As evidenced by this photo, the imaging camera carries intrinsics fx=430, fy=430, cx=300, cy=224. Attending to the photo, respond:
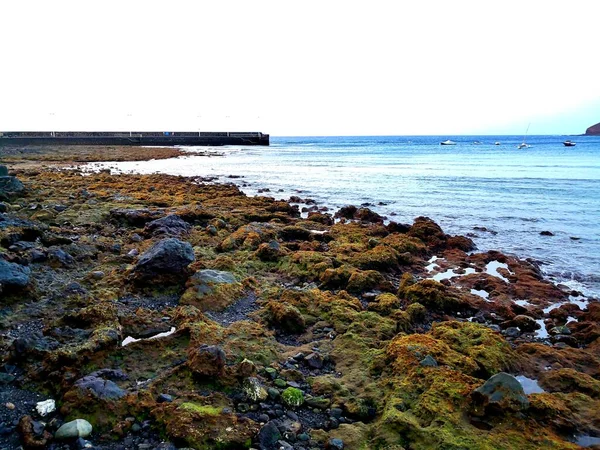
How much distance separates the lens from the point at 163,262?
718 cm

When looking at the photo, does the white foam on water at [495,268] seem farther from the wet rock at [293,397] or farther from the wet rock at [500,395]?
the wet rock at [293,397]

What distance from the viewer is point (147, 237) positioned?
35.3 ft

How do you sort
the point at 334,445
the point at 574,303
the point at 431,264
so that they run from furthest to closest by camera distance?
the point at 431,264 → the point at 574,303 → the point at 334,445

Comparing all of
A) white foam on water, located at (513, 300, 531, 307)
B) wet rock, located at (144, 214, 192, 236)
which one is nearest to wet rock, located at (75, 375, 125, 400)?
white foam on water, located at (513, 300, 531, 307)

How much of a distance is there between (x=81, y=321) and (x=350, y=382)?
3.47 metres

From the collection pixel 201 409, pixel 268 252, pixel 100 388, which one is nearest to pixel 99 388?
pixel 100 388

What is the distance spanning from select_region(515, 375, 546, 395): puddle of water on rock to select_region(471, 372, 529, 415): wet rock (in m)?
1.02

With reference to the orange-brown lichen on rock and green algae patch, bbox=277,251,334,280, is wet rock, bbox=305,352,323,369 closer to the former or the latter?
the orange-brown lichen on rock

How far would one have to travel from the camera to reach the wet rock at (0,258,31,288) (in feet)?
19.5

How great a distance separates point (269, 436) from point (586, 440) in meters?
3.07

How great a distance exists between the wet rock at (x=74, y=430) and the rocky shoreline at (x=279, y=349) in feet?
0.04

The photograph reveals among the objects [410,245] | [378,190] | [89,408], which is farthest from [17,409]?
[378,190]

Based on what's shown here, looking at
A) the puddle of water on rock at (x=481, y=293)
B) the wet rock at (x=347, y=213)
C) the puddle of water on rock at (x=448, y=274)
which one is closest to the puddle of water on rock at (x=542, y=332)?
the puddle of water on rock at (x=481, y=293)

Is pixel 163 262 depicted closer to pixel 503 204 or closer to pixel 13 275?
pixel 13 275
